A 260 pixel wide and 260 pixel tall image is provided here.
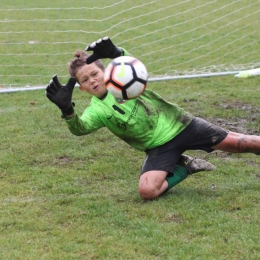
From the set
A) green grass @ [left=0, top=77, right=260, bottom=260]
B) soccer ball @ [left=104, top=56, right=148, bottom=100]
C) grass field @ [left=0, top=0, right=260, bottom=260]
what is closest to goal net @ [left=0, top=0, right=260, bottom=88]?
grass field @ [left=0, top=0, right=260, bottom=260]

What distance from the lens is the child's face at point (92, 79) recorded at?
5133 mm

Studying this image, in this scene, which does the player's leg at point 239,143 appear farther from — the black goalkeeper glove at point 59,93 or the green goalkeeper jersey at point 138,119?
the black goalkeeper glove at point 59,93

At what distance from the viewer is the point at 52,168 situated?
5.92 m

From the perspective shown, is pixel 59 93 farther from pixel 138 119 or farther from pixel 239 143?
pixel 239 143

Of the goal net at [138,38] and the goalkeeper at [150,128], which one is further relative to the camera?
the goal net at [138,38]

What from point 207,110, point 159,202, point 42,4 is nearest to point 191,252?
point 159,202

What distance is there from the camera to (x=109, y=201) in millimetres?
4992

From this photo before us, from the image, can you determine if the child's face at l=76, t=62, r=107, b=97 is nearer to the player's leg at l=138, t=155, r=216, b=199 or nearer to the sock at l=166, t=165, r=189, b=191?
the player's leg at l=138, t=155, r=216, b=199

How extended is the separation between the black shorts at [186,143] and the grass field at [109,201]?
30 centimetres

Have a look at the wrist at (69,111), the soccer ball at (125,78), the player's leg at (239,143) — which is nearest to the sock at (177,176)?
the player's leg at (239,143)

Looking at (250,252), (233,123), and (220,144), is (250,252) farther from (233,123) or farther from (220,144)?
(233,123)

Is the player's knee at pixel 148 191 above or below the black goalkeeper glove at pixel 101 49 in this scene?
below

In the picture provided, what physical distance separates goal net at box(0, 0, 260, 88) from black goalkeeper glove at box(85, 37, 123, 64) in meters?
4.66

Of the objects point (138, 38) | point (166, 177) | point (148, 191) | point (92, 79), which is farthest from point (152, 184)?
point (138, 38)
